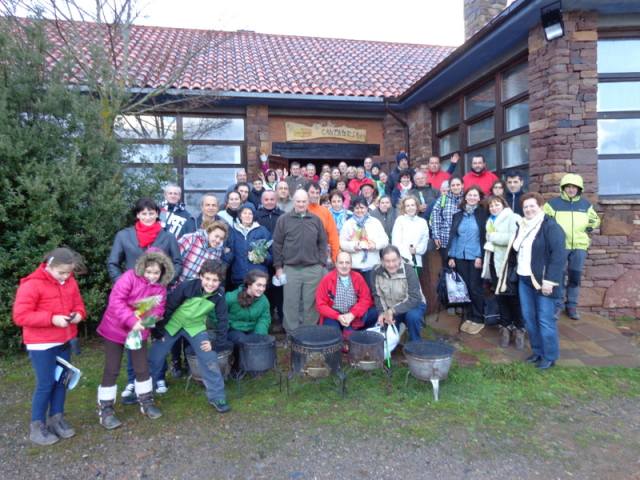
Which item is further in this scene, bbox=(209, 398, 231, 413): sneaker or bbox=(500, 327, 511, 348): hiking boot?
bbox=(500, 327, 511, 348): hiking boot

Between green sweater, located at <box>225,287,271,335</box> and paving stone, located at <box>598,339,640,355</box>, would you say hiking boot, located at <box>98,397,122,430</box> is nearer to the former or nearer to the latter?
green sweater, located at <box>225,287,271,335</box>

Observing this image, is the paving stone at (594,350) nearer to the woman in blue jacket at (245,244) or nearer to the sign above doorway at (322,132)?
the woman in blue jacket at (245,244)

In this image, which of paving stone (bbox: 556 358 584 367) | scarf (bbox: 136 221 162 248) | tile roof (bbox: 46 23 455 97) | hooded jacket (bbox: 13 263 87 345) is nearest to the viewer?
hooded jacket (bbox: 13 263 87 345)

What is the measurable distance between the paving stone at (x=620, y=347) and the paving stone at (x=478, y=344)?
1.36 metres

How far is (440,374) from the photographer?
12.0 ft

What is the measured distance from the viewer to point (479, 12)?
10.5m

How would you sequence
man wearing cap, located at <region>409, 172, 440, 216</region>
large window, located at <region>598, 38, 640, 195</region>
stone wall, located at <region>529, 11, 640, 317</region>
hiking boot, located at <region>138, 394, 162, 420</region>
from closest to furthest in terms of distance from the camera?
hiking boot, located at <region>138, 394, 162, 420</region> < stone wall, located at <region>529, 11, 640, 317</region> < large window, located at <region>598, 38, 640, 195</region> < man wearing cap, located at <region>409, 172, 440, 216</region>

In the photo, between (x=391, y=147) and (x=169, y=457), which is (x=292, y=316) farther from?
(x=391, y=147)

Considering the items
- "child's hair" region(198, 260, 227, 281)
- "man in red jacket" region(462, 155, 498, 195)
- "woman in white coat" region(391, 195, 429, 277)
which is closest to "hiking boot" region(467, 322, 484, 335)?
"woman in white coat" region(391, 195, 429, 277)

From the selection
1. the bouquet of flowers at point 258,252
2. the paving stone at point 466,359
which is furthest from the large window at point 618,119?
the bouquet of flowers at point 258,252

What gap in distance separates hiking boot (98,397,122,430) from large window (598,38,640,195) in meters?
6.85

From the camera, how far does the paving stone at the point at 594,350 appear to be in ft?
15.4

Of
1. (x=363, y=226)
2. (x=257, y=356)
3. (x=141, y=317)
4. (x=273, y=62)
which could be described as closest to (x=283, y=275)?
(x=363, y=226)

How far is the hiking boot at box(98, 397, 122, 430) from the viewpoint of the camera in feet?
10.6
